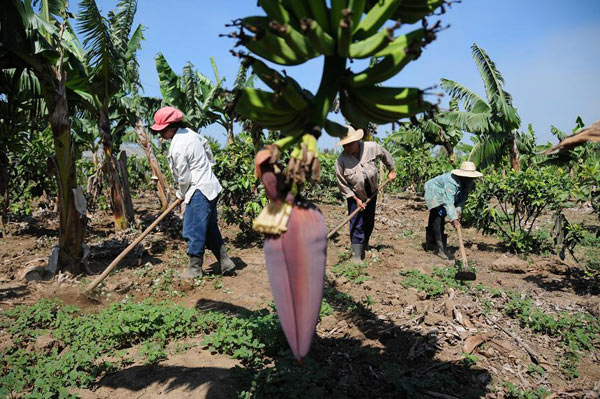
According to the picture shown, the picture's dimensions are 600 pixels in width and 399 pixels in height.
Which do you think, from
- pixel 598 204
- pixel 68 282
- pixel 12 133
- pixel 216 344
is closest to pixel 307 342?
pixel 216 344

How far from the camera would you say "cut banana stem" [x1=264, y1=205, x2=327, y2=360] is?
1226 mm

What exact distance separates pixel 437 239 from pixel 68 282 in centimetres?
543

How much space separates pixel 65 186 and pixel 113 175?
8.52ft

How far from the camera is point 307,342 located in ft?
3.97

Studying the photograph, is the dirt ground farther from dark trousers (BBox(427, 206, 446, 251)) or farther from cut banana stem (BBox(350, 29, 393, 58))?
cut banana stem (BBox(350, 29, 393, 58))

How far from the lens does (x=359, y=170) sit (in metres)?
5.19

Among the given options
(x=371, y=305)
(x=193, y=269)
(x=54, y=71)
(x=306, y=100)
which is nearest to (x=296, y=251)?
(x=306, y=100)

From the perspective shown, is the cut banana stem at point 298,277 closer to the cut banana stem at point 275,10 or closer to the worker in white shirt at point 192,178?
the cut banana stem at point 275,10

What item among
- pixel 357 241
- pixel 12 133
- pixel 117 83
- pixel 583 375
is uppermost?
pixel 117 83

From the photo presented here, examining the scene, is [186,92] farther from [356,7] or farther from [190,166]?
[356,7]

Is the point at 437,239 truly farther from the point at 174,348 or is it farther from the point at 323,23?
the point at 323,23

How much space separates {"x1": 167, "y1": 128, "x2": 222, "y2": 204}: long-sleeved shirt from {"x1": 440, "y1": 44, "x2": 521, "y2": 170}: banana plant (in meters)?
9.64

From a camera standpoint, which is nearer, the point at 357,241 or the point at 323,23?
the point at 323,23

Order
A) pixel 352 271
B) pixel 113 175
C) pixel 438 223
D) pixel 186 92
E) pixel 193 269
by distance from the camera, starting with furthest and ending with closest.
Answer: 1. pixel 186 92
2. pixel 113 175
3. pixel 438 223
4. pixel 352 271
5. pixel 193 269
